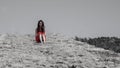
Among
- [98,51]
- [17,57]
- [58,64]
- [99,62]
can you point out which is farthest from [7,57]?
[98,51]

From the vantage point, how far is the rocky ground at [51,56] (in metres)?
19.8

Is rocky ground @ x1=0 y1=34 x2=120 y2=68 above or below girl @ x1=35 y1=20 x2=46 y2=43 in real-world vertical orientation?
below

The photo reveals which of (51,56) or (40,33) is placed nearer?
(51,56)

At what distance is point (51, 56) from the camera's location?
22.6 metres

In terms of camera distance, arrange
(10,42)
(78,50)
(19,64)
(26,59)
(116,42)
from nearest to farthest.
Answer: (19,64)
(26,59)
(78,50)
(10,42)
(116,42)

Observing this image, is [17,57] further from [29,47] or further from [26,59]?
[29,47]

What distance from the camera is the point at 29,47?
2639 cm

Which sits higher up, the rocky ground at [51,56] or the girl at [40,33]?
the girl at [40,33]

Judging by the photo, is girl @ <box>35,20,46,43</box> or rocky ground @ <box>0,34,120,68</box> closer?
rocky ground @ <box>0,34,120,68</box>

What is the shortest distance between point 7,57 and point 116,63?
25.0 ft

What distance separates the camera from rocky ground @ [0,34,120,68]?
19797 millimetres

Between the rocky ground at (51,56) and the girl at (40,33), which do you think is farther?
the girl at (40,33)

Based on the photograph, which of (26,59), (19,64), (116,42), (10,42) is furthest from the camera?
(116,42)

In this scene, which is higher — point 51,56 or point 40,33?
point 40,33
